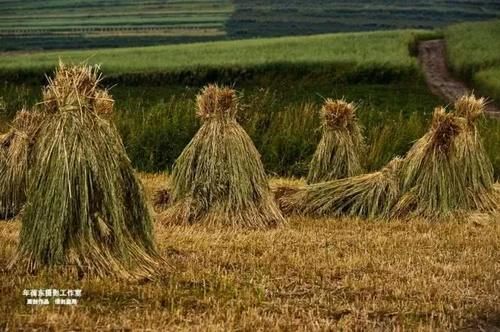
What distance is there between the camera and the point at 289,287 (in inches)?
302

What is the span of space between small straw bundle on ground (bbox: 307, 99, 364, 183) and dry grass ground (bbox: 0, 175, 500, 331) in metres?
3.19

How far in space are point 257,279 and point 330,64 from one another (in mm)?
32717

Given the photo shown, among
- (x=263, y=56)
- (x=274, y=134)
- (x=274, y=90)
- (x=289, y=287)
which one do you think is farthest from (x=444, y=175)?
(x=263, y=56)

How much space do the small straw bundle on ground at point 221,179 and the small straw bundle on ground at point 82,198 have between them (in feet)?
9.33

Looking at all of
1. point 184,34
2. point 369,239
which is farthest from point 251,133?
point 184,34

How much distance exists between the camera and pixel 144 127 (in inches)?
696

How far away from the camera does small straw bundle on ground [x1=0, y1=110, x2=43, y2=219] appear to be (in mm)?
11320

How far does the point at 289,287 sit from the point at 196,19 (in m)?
84.8

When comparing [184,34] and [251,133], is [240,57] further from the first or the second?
[184,34]

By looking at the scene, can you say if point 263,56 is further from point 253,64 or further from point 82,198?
point 82,198

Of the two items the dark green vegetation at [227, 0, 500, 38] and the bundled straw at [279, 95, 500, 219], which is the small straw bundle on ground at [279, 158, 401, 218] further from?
the dark green vegetation at [227, 0, 500, 38]

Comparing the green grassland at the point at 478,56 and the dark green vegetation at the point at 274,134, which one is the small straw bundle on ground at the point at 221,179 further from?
the green grassland at the point at 478,56

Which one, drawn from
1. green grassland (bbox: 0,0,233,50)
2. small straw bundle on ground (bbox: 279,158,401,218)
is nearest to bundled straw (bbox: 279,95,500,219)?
small straw bundle on ground (bbox: 279,158,401,218)

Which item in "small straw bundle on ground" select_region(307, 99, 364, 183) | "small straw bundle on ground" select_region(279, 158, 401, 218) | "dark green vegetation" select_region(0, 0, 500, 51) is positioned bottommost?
"small straw bundle on ground" select_region(279, 158, 401, 218)
